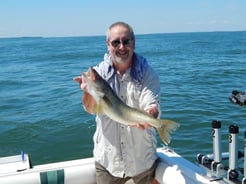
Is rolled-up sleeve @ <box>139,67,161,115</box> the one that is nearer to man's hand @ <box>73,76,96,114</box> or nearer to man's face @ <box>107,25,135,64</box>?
man's face @ <box>107,25,135,64</box>

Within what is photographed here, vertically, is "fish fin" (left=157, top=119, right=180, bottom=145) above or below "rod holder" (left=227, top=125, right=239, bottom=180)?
above

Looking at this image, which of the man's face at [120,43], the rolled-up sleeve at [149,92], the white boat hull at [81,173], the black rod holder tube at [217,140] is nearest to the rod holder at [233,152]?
the black rod holder tube at [217,140]

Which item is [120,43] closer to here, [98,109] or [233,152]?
[98,109]

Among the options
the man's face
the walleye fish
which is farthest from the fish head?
the man's face

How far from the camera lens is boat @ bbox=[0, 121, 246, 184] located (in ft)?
12.9

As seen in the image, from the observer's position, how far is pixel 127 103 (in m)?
3.89

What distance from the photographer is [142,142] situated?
13.0 ft

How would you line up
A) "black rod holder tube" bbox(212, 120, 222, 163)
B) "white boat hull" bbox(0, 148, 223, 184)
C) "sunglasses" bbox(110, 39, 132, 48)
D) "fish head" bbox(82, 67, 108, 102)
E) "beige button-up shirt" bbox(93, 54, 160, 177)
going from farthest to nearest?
1. "white boat hull" bbox(0, 148, 223, 184)
2. "black rod holder tube" bbox(212, 120, 222, 163)
3. "beige button-up shirt" bbox(93, 54, 160, 177)
4. "sunglasses" bbox(110, 39, 132, 48)
5. "fish head" bbox(82, 67, 108, 102)

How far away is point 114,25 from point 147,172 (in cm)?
158

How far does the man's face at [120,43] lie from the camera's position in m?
3.67

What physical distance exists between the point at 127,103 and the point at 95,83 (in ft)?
1.92

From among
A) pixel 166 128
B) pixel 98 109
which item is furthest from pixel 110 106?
pixel 166 128

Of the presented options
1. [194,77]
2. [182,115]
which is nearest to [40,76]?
[194,77]

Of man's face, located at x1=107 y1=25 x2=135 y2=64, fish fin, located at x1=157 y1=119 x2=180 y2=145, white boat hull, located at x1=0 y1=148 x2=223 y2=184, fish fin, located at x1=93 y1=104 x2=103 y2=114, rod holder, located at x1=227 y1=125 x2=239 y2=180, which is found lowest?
white boat hull, located at x1=0 y1=148 x2=223 y2=184
